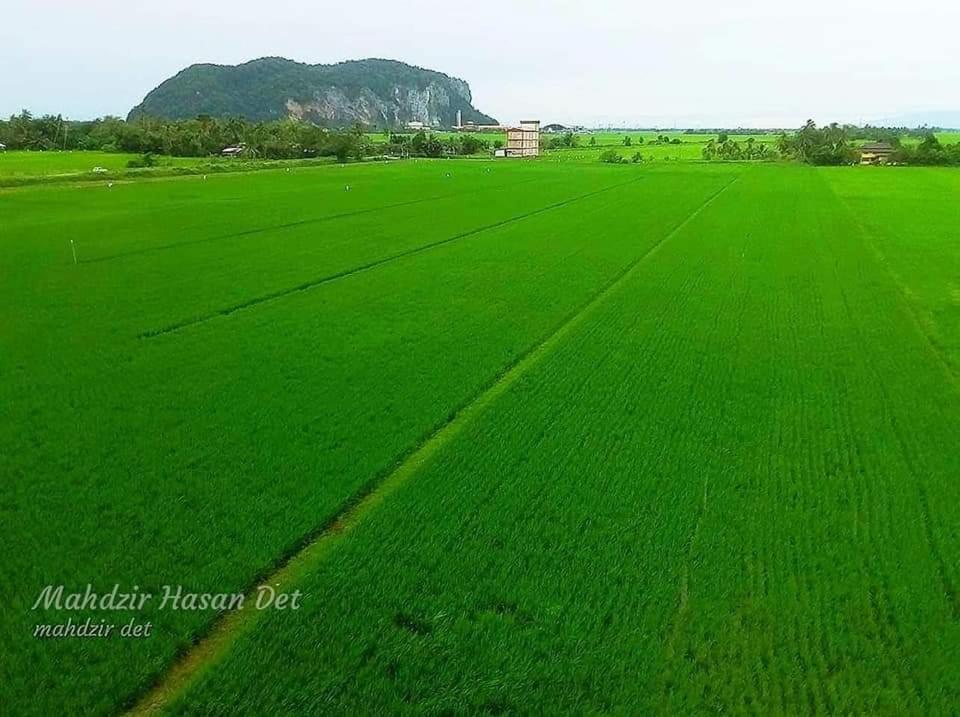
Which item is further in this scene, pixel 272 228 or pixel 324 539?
pixel 272 228

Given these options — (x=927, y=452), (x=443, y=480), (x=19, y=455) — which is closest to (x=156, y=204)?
(x=19, y=455)

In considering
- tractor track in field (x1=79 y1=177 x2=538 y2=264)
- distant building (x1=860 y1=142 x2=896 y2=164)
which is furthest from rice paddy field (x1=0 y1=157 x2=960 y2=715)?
distant building (x1=860 y1=142 x2=896 y2=164)

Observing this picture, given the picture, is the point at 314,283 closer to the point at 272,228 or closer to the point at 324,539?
the point at 272,228

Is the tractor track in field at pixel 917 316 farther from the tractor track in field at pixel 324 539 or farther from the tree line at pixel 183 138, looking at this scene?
the tree line at pixel 183 138

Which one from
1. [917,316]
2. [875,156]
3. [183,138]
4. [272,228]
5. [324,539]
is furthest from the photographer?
[875,156]

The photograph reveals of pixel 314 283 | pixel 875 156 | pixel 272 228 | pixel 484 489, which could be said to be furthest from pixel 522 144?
pixel 484 489

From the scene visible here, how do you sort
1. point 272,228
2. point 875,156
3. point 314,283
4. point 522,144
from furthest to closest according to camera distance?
point 522,144 → point 875,156 → point 272,228 → point 314,283

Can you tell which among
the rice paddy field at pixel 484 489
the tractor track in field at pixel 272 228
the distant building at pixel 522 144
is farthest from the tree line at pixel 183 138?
the rice paddy field at pixel 484 489
